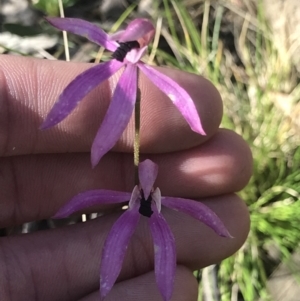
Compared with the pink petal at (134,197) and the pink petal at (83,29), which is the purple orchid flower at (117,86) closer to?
the pink petal at (83,29)

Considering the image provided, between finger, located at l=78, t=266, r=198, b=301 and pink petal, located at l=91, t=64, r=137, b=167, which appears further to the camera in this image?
finger, located at l=78, t=266, r=198, b=301

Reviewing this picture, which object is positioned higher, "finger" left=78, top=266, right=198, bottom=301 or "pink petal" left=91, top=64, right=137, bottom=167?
"pink petal" left=91, top=64, right=137, bottom=167

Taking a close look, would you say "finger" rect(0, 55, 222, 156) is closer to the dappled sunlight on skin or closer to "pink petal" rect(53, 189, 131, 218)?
the dappled sunlight on skin

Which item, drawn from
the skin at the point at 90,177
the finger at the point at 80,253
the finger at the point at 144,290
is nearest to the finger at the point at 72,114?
the skin at the point at 90,177

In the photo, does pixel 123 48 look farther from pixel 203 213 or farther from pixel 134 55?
pixel 203 213

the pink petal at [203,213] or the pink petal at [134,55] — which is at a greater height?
the pink petal at [134,55]

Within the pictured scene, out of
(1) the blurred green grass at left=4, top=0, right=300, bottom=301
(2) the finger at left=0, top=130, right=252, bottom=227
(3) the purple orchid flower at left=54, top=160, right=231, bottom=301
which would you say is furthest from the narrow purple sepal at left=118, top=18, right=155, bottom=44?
(1) the blurred green grass at left=4, top=0, right=300, bottom=301
